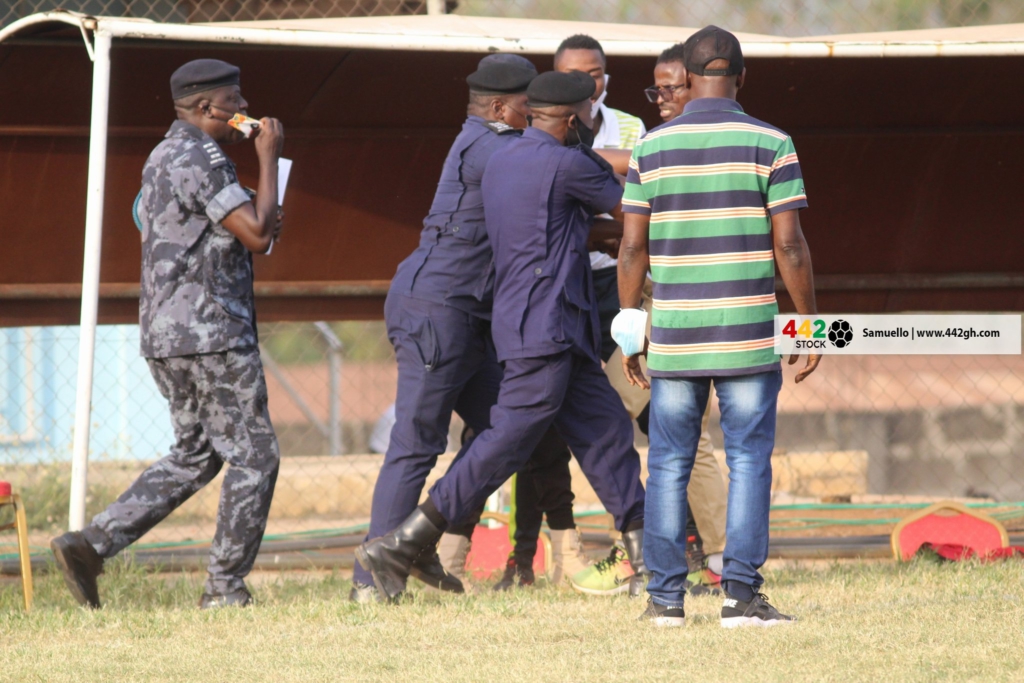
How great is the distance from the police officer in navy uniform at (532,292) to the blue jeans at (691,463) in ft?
1.71

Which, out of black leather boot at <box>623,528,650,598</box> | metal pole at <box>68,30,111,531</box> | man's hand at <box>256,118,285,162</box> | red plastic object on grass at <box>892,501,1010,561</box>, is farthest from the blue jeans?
metal pole at <box>68,30,111,531</box>

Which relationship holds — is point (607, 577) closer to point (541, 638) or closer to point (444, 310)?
point (541, 638)

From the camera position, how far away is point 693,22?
7.15 metres

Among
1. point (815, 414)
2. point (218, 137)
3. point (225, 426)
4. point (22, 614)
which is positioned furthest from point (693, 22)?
point (815, 414)

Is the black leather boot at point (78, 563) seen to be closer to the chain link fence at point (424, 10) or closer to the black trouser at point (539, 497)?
the black trouser at point (539, 497)

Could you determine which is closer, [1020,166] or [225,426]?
[225,426]

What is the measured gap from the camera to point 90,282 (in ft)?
15.7

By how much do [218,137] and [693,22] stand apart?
355 cm

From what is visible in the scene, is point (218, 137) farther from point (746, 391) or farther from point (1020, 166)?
point (1020, 166)

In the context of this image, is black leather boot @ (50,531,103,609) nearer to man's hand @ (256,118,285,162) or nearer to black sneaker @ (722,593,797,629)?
man's hand @ (256,118,285,162)

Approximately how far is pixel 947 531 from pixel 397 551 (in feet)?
8.40

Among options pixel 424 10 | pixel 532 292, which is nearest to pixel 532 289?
pixel 532 292

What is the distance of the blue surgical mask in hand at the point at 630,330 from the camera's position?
3666 millimetres

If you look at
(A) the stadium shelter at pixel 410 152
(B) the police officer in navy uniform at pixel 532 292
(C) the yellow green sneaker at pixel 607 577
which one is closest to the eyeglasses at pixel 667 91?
(A) the stadium shelter at pixel 410 152
